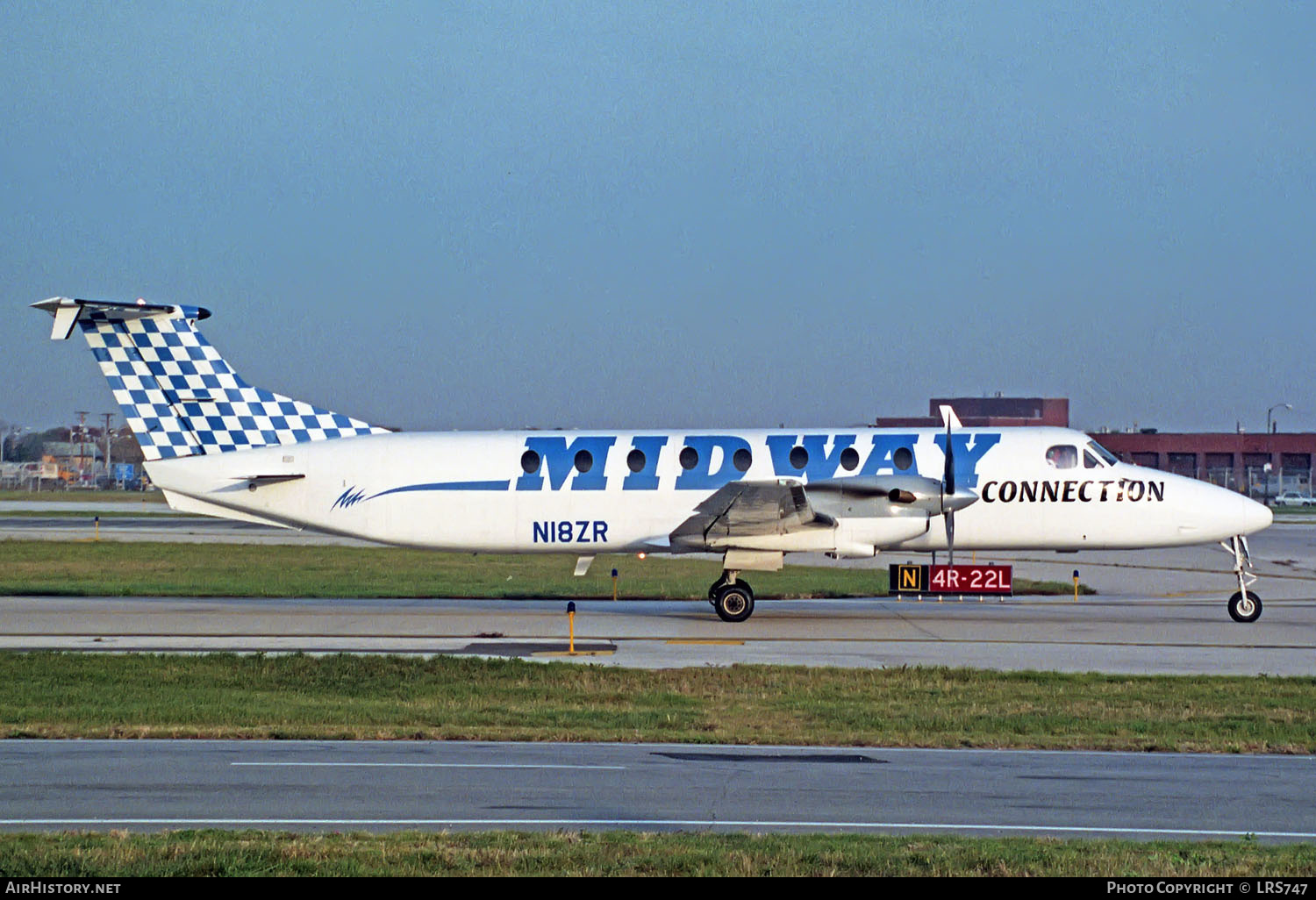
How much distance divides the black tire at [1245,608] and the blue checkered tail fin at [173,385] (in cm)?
1902

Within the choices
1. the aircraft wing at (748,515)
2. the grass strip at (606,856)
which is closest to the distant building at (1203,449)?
the aircraft wing at (748,515)

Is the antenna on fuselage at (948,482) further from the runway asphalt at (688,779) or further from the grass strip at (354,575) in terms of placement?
the grass strip at (354,575)

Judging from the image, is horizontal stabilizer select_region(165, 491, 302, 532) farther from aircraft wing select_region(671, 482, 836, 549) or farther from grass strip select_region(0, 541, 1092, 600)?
aircraft wing select_region(671, 482, 836, 549)

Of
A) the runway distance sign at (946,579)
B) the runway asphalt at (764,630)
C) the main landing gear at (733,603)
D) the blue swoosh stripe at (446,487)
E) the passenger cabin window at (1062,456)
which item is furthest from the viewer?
the blue swoosh stripe at (446,487)

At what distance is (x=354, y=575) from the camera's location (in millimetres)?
36000

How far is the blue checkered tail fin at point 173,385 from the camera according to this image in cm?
2520

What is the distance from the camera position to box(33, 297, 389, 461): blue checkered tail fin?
2520 centimetres

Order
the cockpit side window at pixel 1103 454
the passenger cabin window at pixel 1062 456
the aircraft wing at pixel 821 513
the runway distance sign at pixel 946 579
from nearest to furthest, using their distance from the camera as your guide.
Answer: the runway distance sign at pixel 946 579, the aircraft wing at pixel 821 513, the passenger cabin window at pixel 1062 456, the cockpit side window at pixel 1103 454

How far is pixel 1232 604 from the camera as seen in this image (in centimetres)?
2394

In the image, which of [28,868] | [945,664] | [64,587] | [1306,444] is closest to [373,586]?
[64,587]

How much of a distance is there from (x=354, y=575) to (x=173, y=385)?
38.1 feet

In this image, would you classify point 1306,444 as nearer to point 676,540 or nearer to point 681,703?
point 676,540

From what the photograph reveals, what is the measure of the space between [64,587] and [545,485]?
45.0 feet

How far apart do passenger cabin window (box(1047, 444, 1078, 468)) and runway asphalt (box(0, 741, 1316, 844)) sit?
12807 millimetres
